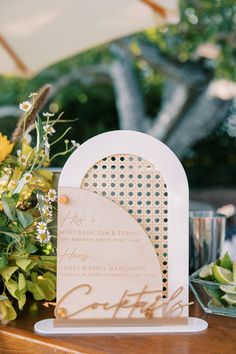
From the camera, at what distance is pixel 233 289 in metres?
0.86

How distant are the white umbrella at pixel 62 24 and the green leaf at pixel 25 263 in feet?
5.79

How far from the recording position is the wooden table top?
731 mm

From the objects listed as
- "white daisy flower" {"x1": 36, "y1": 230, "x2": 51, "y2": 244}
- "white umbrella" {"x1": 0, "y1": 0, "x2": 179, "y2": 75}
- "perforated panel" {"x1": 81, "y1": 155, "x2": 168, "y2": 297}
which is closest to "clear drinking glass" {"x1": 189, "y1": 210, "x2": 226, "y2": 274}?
"perforated panel" {"x1": 81, "y1": 155, "x2": 168, "y2": 297}

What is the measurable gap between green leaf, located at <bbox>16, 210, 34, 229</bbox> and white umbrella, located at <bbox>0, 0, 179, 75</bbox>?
5.71 feet

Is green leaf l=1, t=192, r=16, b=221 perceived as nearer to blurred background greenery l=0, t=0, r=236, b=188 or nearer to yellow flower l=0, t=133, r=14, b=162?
yellow flower l=0, t=133, r=14, b=162

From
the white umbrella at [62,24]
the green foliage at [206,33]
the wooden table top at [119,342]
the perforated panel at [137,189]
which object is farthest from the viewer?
the green foliage at [206,33]

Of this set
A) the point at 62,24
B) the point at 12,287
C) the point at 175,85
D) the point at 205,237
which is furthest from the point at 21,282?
the point at 175,85

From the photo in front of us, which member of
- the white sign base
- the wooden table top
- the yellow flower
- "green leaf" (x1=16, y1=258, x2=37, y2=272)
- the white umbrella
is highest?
the white umbrella

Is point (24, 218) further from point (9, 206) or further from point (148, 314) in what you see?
point (148, 314)

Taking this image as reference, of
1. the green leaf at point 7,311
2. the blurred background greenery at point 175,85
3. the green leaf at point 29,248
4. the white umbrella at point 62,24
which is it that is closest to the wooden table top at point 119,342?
the green leaf at point 7,311

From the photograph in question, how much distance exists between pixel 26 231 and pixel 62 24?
6.11 ft

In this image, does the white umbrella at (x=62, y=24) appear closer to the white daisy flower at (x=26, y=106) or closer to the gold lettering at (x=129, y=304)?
the white daisy flower at (x=26, y=106)

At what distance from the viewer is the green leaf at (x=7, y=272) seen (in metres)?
0.82

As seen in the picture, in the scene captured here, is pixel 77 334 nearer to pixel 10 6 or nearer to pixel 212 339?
pixel 212 339
